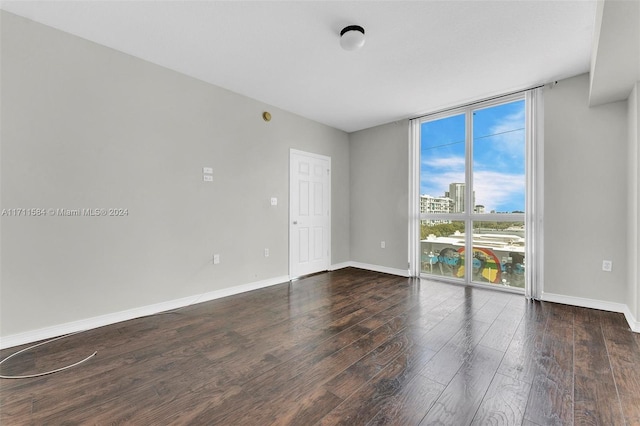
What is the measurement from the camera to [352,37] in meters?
2.39

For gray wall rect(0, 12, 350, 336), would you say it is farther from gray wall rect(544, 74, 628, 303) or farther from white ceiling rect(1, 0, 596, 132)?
gray wall rect(544, 74, 628, 303)

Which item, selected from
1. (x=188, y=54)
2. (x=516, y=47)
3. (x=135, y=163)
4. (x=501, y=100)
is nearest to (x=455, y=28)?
(x=516, y=47)

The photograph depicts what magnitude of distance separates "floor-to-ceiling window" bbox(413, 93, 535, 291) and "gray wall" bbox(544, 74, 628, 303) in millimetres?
235

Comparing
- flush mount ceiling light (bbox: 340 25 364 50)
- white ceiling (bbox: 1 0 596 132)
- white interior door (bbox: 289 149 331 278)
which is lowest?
white interior door (bbox: 289 149 331 278)

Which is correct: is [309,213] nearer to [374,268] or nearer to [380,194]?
[380,194]

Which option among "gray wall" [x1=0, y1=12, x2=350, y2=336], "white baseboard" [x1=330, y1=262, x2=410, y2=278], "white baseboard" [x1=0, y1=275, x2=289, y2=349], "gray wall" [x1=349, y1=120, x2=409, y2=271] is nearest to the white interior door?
"white baseboard" [x1=330, y1=262, x2=410, y2=278]

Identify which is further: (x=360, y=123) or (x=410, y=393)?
(x=360, y=123)

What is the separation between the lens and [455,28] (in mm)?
2379

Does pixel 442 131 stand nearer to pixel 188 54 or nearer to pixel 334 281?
pixel 334 281

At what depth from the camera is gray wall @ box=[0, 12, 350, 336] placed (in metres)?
2.29

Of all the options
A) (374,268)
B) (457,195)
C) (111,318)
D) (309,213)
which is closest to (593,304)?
(457,195)

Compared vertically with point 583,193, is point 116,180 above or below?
above

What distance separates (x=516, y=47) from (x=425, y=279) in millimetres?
3267

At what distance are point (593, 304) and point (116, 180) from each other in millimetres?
5392
